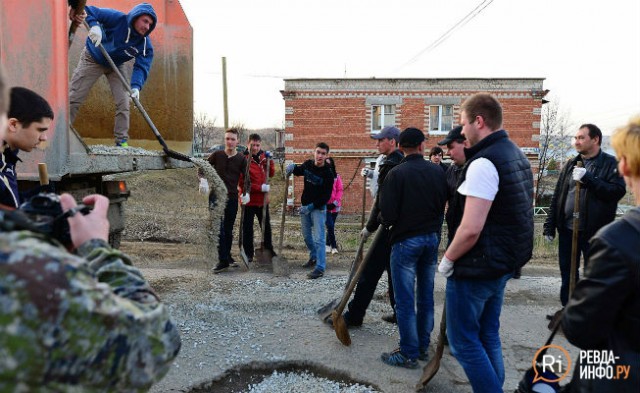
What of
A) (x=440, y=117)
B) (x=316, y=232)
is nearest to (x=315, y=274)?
(x=316, y=232)

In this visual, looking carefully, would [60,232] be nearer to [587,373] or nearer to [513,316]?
[587,373]

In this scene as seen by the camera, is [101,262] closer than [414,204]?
Yes

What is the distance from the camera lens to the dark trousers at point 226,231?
6.76m

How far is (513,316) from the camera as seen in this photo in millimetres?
5012

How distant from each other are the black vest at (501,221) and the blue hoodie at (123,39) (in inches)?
153

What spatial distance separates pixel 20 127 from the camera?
225 centimetres

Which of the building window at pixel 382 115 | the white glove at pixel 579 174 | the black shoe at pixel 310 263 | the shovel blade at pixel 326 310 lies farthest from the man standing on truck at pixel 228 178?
the building window at pixel 382 115

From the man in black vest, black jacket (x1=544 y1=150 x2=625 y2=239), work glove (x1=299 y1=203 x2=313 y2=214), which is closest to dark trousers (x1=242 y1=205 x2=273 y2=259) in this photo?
work glove (x1=299 y1=203 x2=313 y2=214)

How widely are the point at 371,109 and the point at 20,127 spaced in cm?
2136

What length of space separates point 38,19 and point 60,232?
251 centimetres

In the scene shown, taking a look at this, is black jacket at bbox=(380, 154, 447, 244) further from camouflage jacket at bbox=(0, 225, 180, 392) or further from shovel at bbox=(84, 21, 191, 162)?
camouflage jacket at bbox=(0, 225, 180, 392)

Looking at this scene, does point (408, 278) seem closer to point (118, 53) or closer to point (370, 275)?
point (370, 275)

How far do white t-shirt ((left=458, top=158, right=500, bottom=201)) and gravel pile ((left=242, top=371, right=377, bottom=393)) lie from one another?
1.63 meters

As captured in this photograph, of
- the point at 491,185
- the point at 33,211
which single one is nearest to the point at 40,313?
the point at 33,211
